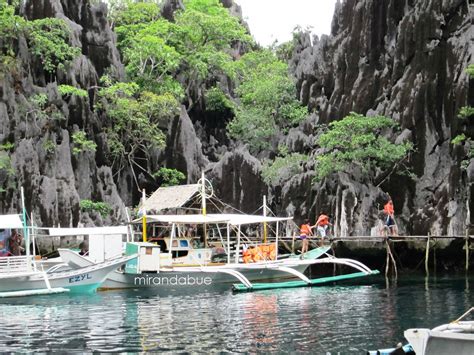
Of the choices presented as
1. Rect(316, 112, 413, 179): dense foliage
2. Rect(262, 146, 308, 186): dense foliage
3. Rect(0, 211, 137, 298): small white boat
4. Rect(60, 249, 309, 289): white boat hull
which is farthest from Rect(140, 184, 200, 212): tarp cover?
Rect(262, 146, 308, 186): dense foliage

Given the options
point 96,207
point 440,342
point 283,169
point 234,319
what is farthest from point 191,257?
point 440,342

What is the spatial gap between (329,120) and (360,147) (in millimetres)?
7190

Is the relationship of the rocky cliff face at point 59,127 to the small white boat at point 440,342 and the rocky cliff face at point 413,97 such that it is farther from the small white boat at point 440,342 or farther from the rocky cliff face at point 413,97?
the small white boat at point 440,342

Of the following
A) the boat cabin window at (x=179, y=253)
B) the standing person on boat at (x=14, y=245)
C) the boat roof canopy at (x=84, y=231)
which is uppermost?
the boat roof canopy at (x=84, y=231)

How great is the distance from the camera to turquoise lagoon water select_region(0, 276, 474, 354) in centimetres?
2105

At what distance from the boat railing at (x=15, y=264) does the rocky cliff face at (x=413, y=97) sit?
65.7 feet

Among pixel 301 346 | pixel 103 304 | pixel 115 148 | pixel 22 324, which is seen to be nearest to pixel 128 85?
pixel 115 148

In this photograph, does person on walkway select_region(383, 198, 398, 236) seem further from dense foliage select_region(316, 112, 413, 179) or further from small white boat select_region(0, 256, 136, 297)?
small white boat select_region(0, 256, 136, 297)

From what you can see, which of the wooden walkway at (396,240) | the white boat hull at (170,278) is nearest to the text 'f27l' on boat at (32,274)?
the white boat hull at (170,278)

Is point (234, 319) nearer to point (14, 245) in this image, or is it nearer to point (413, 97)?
point (14, 245)

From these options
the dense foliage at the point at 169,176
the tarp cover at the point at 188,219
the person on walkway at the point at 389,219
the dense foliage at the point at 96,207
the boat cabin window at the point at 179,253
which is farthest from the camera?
the dense foliage at the point at 169,176

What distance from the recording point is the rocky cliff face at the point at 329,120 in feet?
159

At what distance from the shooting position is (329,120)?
56344mm

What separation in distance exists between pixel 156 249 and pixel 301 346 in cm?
1720
